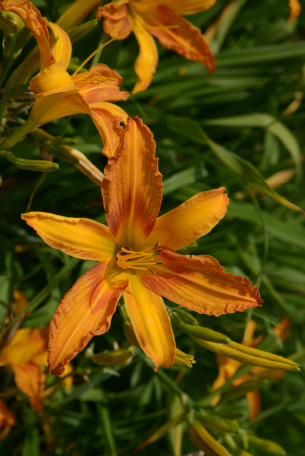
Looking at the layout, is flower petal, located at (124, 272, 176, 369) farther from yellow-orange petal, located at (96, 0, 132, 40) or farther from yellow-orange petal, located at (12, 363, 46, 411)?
yellow-orange petal, located at (96, 0, 132, 40)

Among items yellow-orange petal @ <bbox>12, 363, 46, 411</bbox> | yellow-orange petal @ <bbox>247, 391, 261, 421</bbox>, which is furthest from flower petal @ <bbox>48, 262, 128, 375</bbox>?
yellow-orange petal @ <bbox>247, 391, 261, 421</bbox>

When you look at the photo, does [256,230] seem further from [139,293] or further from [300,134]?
[139,293]

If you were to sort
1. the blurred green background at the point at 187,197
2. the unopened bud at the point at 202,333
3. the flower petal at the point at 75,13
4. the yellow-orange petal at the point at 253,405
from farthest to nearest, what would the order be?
the yellow-orange petal at the point at 253,405 < the blurred green background at the point at 187,197 < the flower petal at the point at 75,13 < the unopened bud at the point at 202,333

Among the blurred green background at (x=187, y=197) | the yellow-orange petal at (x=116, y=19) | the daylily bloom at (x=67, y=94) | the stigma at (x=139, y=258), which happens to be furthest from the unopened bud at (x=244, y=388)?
the yellow-orange petal at (x=116, y=19)

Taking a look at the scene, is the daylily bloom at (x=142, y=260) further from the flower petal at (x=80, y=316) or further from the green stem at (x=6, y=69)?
the green stem at (x=6, y=69)

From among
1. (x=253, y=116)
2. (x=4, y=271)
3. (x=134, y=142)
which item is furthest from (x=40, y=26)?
(x=253, y=116)

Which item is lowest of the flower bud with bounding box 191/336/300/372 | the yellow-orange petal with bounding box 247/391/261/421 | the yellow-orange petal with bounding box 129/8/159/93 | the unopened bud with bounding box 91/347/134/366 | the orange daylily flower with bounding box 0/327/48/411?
the yellow-orange petal with bounding box 247/391/261/421

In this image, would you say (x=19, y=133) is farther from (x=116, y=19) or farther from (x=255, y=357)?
(x=255, y=357)
